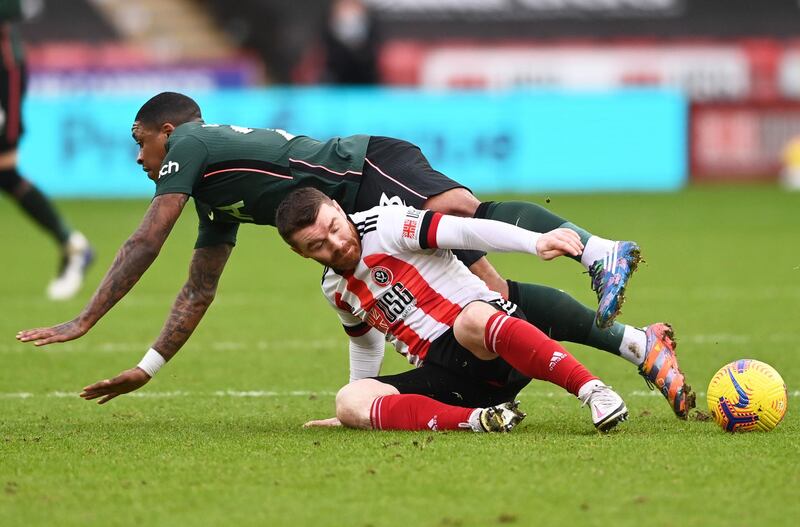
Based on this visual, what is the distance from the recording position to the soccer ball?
541 cm

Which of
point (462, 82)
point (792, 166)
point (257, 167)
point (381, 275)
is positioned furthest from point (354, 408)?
point (462, 82)

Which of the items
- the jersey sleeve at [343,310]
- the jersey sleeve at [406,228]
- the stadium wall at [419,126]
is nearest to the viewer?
the jersey sleeve at [406,228]

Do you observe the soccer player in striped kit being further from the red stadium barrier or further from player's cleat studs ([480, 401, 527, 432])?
the red stadium barrier

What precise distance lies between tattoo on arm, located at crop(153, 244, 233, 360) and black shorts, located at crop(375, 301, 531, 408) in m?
1.09

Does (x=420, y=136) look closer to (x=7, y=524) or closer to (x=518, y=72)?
(x=518, y=72)

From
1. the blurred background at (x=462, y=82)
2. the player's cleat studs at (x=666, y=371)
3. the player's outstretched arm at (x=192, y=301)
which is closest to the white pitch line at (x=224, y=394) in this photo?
the player's outstretched arm at (x=192, y=301)

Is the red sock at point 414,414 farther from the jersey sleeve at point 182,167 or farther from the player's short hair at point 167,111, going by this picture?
the player's short hair at point 167,111

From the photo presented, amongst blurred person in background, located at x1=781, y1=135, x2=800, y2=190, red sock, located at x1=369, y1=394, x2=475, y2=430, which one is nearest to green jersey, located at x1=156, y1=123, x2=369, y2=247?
red sock, located at x1=369, y1=394, x2=475, y2=430

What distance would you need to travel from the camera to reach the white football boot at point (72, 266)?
10.9m

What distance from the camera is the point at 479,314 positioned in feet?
17.8

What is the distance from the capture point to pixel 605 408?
5312mm

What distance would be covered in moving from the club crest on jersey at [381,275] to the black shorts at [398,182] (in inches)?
18.5

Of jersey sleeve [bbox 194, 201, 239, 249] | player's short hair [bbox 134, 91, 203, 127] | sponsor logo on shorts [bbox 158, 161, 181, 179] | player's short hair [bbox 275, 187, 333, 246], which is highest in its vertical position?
player's short hair [bbox 134, 91, 203, 127]

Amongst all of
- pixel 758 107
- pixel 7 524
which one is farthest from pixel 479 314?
pixel 758 107
